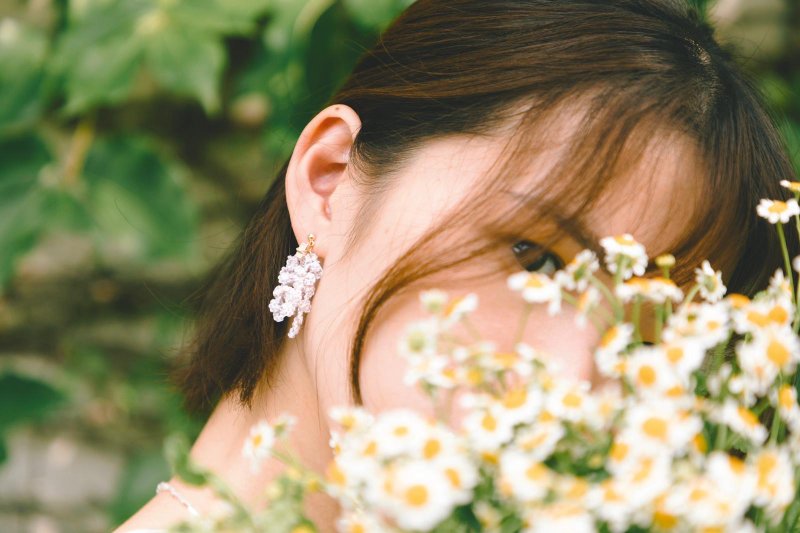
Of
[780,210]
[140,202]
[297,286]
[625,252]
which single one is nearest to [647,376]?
[625,252]

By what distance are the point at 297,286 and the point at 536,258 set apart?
0.25 meters

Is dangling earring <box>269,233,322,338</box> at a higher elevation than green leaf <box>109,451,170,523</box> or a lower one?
lower

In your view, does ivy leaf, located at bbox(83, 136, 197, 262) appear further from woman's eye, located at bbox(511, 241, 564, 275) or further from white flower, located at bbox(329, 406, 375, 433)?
white flower, located at bbox(329, 406, 375, 433)

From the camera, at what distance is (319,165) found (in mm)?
854

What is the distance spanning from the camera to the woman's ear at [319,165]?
0.83m

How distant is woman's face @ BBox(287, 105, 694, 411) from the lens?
67cm

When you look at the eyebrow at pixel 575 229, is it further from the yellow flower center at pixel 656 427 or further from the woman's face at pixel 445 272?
the yellow flower center at pixel 656 427

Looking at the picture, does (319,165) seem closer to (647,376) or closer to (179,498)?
(179,498)

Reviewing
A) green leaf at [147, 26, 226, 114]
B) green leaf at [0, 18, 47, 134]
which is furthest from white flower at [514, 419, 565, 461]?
green leaf at [0, 18, 47, 134]

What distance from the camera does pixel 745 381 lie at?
0.39 metres

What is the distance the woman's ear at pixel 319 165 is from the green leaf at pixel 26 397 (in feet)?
2.51

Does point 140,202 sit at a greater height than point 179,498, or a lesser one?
greater

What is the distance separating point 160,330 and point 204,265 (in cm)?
16

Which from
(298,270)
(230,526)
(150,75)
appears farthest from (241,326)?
(150,75)
